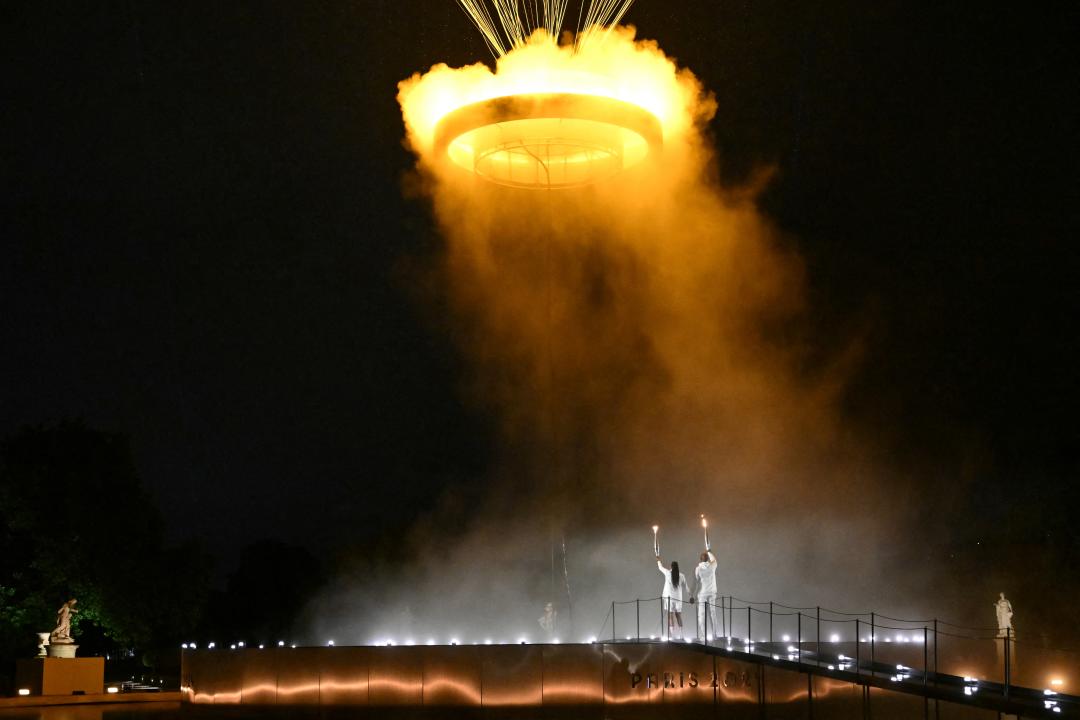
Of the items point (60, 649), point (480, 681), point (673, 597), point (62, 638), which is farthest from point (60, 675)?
point (673, 597)

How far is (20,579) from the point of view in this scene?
103ft

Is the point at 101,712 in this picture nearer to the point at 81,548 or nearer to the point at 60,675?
the point at 60,675

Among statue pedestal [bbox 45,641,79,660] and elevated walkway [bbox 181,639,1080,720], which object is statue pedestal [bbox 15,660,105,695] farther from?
elevated walkway [bbox 181,639,1080,720]

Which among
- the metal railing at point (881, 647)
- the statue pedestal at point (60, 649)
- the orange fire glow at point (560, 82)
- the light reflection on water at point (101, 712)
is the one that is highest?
the orange fire glow at point (560, 82)

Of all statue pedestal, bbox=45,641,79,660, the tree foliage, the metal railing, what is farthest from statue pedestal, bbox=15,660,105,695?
the metal railing

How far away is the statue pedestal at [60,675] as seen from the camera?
1074 inches

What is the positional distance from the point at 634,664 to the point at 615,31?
11206 mm

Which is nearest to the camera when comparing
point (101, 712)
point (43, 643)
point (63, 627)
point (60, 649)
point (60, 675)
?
point (101, 712)

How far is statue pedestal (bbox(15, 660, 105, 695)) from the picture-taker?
27.3 m

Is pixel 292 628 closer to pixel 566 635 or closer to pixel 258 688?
pixel 566 635

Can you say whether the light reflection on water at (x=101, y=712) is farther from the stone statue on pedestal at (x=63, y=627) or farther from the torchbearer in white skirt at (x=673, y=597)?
the torchbearer in white skirt at (x=673, y=597)

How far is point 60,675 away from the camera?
89.9ft

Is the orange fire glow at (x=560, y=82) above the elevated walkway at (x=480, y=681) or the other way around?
above

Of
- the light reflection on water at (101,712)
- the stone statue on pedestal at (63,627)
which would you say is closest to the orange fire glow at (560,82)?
the light reflection on water at (101,712)
